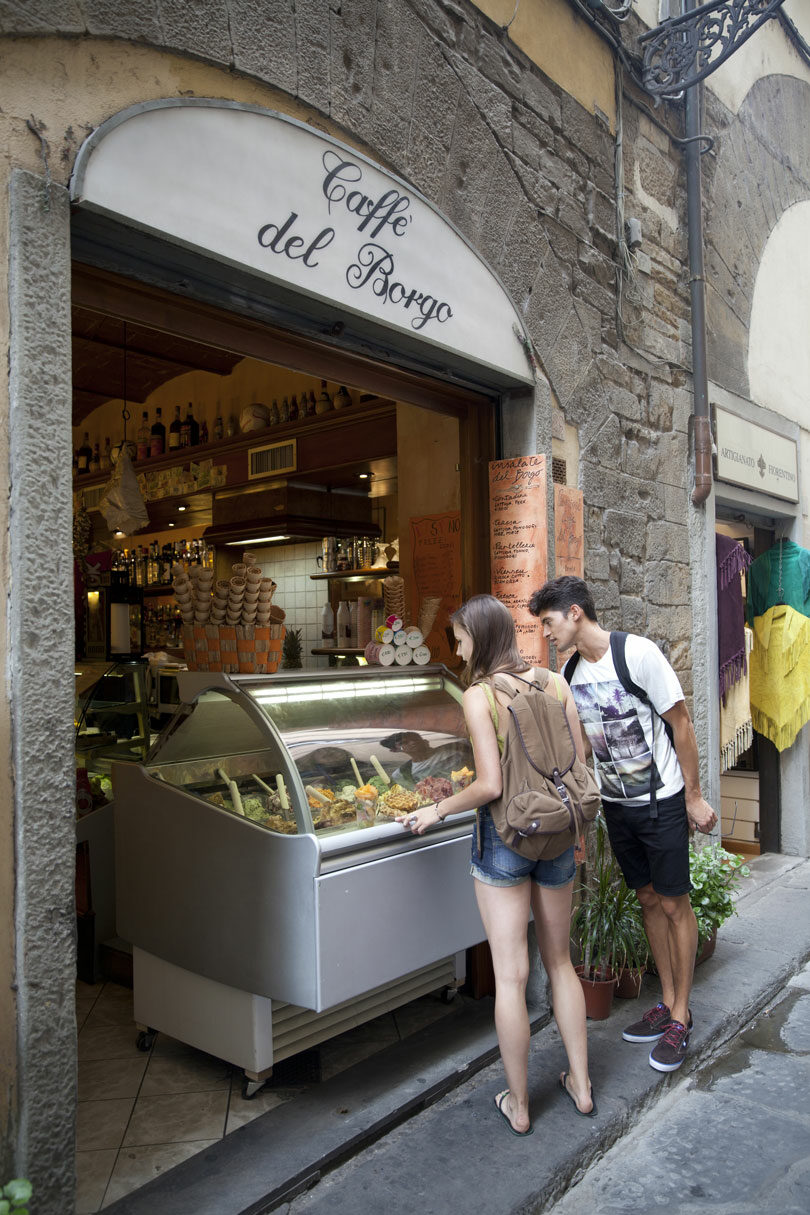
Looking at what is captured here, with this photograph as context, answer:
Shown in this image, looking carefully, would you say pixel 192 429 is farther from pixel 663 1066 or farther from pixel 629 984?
pixel 663 1066

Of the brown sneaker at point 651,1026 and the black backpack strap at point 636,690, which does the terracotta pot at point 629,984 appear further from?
the black backpack strap at point 636,690

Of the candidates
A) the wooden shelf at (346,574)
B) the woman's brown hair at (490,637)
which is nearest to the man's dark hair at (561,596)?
the woman's brown hair at (490,637)

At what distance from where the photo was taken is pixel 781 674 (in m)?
6.50

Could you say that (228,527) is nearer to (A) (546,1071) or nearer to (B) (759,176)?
(B) (759,176)

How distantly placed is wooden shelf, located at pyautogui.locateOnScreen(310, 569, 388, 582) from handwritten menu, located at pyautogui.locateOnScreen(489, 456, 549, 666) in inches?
131

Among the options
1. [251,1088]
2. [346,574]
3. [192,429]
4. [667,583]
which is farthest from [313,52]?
[192,429]

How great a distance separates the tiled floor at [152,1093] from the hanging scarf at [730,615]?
2975 mm

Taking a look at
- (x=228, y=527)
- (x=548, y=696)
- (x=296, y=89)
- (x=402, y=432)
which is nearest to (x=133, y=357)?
(x=228, y=527)

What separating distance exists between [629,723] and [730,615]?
2647mm

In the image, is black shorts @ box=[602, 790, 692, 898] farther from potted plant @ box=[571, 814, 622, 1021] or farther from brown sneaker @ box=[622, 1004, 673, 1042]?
brown sneaker @ box=[622, 1004, 673, 1042]

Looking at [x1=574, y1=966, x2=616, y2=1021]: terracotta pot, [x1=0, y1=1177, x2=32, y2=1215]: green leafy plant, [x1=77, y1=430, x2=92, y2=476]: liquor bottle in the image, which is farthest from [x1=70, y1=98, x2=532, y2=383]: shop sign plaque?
[x1=77, y1=430, x2=92, y2=476]: liquor bottle

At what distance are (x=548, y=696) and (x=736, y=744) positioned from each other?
11.7 feet

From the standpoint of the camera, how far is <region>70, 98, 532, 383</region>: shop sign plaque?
8.11ft

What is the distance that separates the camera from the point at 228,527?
26.9ft
